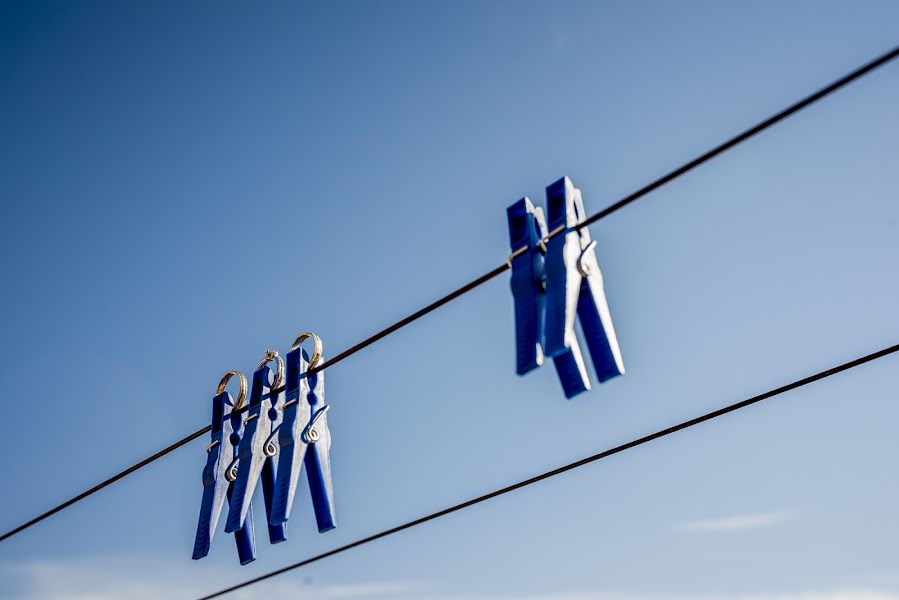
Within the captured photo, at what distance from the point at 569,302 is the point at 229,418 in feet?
5.53

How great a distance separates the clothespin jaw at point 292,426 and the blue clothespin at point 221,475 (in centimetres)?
31

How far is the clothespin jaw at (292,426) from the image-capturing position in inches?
126

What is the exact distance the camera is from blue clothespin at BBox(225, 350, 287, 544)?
343cm

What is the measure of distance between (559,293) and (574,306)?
0.06 meters

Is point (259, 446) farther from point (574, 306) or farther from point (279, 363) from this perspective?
point (574, 306)

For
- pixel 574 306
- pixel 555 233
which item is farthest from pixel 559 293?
pixel 555 233

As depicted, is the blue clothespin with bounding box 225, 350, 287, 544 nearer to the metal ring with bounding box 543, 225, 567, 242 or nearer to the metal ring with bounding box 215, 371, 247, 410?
the metal ring with bounding box 215, 371, 247, 410

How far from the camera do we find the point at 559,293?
8.70 ft

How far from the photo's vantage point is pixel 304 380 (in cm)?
350

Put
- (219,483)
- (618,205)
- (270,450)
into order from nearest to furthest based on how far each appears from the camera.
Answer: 1. (618,205)
2. (270,450)
3. (219,483)

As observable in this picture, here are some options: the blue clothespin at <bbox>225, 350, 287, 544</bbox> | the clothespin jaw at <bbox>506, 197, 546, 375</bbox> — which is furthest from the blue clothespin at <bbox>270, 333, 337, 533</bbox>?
the clothespin jaw at <bbox>506, 197, 546, 375</bbox>

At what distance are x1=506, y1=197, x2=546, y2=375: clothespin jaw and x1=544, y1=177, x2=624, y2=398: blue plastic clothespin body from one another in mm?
37

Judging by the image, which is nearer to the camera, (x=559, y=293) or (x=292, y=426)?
(x=559, y=293)

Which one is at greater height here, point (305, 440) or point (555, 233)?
point (555, 233)
